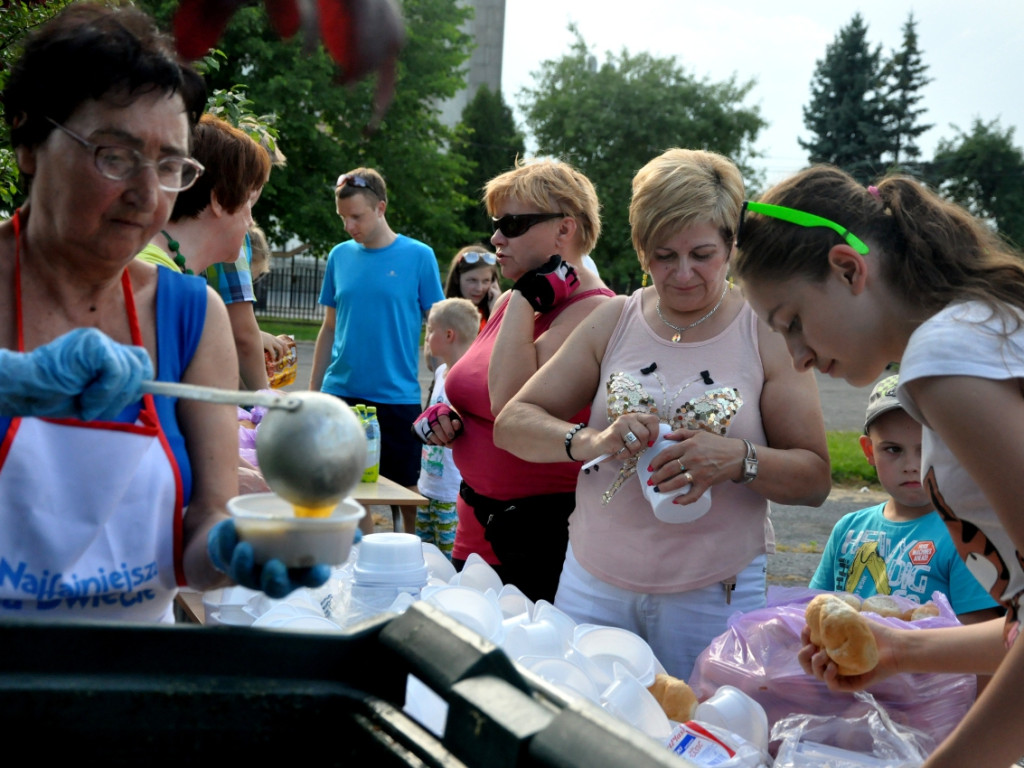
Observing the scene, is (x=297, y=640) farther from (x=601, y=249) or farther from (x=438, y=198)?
(x=601, y=249)

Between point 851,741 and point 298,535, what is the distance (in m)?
1.34

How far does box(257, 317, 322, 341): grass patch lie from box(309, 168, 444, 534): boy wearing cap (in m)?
14.6

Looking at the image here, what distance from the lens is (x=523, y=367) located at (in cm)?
283

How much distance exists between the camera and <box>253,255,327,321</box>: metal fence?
26.9m

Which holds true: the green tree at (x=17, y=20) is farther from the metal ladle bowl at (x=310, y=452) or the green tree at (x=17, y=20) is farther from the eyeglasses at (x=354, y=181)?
the eyeglasses at (x=354, y=181)

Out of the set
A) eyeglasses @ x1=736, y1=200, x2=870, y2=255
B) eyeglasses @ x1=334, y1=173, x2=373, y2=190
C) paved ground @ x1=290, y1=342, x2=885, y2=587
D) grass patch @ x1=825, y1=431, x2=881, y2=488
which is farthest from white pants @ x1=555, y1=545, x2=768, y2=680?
grass patch @ x1=825, y1=431, x2=881, y2=488

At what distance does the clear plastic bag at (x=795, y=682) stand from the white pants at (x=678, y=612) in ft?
0.63

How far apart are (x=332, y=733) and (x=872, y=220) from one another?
121 cm

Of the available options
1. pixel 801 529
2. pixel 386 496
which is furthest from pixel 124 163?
pixel 801 529

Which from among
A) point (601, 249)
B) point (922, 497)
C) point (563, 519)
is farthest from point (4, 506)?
point (601, 249)

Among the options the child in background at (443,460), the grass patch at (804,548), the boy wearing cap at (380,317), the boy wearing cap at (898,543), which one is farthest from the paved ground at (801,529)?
the boy wearing cap at (898,543)

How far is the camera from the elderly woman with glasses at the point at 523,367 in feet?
9.32

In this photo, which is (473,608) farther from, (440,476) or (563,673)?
(440,476)

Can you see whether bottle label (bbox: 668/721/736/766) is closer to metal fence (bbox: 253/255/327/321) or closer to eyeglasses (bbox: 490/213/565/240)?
eyeglasses (bbox: 490/213/565/240)
